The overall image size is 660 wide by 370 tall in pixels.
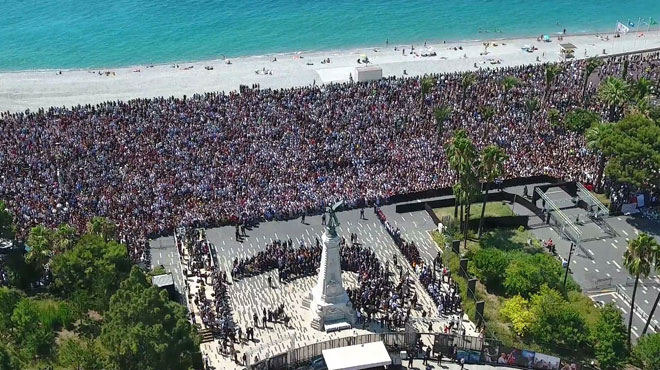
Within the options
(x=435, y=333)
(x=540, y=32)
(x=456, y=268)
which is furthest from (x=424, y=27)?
(x=435, y=333)

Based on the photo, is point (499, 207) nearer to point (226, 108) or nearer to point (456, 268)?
point (456, 268)

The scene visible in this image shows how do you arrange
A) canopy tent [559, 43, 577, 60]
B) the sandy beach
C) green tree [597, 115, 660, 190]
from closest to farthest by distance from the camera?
green tree [597, 115, 660, 190]
the sandy beach
canopy tent [559, 43, 577, 60]

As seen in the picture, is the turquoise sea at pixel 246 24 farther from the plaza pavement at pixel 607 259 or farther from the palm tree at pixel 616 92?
the plaza pavement at pixel 607 259

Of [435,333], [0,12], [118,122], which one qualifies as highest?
[0,12]

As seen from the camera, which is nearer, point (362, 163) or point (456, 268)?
point (456, 268)

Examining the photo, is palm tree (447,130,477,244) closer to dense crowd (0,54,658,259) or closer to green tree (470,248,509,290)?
green tree (470,248,509,290)

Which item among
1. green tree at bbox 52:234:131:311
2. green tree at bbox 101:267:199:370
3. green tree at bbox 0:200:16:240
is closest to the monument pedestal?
green tree at bbox 101:267:199:370

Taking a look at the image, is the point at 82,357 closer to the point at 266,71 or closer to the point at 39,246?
the point at 39,246
